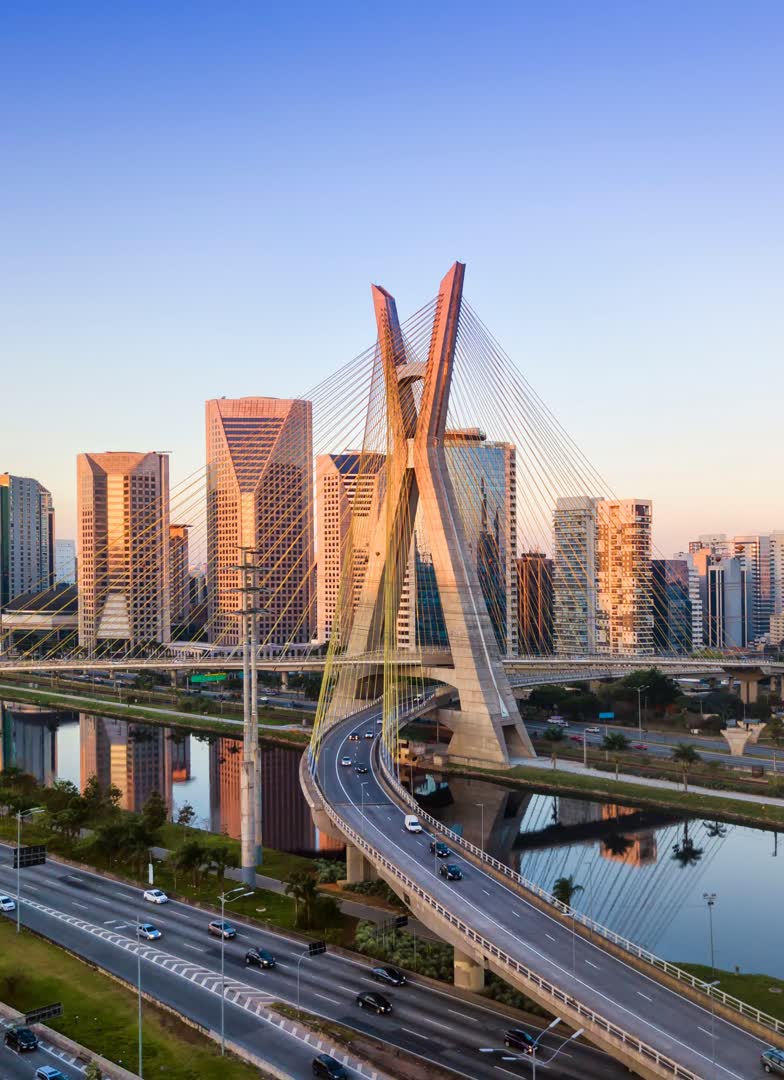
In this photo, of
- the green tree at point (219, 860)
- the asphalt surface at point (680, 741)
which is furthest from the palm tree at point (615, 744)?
the green tree at point (219, 860)

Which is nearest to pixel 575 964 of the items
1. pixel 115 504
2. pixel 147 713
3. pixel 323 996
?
pixel 323 996

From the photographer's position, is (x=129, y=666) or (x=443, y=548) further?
(x=129, y=666)

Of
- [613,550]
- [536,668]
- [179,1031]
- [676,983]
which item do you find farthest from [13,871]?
[613,550]

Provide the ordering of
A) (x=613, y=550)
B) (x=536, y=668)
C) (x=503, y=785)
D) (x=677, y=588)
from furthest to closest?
(x=677, y=588)
(x=613, y=550)
(x=536, y=668)
(x=503, y=785)

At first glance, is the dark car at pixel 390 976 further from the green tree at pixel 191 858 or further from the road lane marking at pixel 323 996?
the green tree at pixel 191 858

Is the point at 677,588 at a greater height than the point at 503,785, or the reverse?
the point at 677,588

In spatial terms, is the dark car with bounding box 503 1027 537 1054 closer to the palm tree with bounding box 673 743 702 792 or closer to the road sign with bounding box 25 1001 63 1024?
the road sign with bounding box 25 1001 63 1024

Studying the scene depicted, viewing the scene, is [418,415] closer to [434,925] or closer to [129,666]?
[129,666]

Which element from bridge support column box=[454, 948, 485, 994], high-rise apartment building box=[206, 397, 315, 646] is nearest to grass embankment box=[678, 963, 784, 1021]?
bridge support column box=[454, 948, 485, 994]

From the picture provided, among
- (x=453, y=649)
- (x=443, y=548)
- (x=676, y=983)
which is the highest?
(x=443, y=548)
